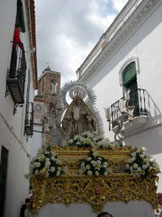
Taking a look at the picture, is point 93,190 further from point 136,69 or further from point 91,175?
point 136,69

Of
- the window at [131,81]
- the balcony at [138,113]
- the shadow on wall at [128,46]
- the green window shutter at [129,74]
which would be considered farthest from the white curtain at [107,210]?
the green window shutter at [129,74]

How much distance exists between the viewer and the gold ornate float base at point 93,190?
3521 millimetres

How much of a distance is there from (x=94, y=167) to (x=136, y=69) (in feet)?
18.3

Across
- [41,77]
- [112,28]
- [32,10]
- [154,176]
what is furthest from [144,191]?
[41,77]

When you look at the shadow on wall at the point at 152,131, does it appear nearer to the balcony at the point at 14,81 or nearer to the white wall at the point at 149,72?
the white wall at the point at 149,72

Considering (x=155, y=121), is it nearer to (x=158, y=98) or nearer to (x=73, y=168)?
(x=158, y=98)

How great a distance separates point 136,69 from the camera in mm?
8484

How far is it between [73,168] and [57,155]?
338 mm

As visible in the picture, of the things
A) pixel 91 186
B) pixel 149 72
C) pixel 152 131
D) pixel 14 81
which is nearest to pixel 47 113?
pixel 14 81

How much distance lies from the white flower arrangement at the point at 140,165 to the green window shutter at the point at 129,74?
518 cm

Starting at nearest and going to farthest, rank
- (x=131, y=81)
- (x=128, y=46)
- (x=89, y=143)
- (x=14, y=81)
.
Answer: (x=89, y=143) < (x=14, y=81) < (x=131, y=81) < (x=128, y=46)

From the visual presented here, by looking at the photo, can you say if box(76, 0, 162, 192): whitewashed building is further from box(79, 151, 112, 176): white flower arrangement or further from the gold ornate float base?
box(79, 151, 112, 176): white flower arrangement

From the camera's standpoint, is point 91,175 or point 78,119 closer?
point 91,175

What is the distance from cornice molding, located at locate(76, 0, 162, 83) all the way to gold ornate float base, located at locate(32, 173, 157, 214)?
244 inches
